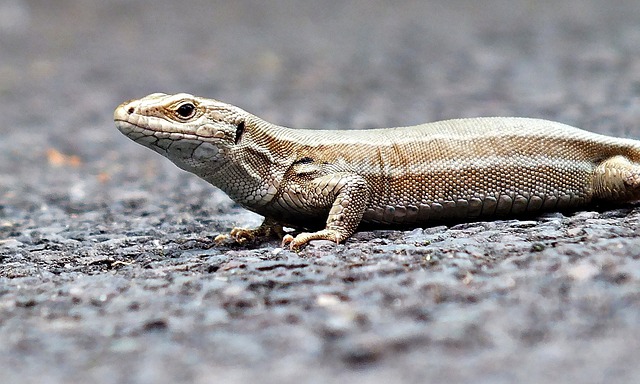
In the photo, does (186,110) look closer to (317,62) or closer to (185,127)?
(185,127)

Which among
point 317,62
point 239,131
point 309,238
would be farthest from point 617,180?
point 317,62

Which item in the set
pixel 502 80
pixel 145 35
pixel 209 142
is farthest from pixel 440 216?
pixel 145 35

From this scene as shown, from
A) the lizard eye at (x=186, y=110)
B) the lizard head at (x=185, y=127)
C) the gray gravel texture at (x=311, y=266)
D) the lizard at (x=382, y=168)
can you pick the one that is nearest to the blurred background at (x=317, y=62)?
the gray gravel texture at (x=311, y=266)

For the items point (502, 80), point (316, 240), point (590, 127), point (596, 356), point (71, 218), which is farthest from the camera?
point (502, 80)

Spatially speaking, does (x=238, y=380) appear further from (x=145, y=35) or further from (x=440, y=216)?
(x=145, y=35)

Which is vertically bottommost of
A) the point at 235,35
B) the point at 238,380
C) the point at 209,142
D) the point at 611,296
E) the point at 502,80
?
the point at 238,380

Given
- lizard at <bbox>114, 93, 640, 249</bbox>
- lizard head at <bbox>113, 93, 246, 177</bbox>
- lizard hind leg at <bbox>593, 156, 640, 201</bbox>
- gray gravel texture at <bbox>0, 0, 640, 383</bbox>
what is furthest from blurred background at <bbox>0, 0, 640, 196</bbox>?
lizard head at <bbox>113, 93, 246, 177</bbox>

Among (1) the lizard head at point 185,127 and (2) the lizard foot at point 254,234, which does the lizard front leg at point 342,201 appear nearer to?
(2) the lizard foot at point 254,234
